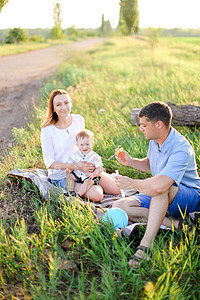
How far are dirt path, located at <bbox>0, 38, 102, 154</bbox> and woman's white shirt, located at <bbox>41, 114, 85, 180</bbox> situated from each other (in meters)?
1.60

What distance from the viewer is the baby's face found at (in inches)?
141

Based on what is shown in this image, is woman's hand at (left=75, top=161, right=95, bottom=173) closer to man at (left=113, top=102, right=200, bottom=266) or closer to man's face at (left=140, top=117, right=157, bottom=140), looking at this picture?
man at (left=113, top=102, right=200, bottom=266)

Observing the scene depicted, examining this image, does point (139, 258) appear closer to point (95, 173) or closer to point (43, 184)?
point (95, 173)

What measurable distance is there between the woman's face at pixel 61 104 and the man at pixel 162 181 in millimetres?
1249

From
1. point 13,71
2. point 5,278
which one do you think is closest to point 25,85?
point 13,71

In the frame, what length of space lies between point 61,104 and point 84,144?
592 millimetres

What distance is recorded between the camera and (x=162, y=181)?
2.52 m

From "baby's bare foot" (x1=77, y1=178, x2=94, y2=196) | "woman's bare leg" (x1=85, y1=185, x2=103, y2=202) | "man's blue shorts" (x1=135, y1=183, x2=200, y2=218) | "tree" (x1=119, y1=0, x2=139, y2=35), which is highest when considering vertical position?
"tree" (x1=119, y1=0, x2=139, y2=35)

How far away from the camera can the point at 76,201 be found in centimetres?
306

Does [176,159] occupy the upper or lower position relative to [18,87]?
lower

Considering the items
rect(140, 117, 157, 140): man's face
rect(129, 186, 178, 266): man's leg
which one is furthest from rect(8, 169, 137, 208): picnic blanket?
rect(140, 117, 157, 140): man's face

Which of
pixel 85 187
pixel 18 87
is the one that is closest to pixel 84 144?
pixel 85 187

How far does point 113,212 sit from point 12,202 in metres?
1.22

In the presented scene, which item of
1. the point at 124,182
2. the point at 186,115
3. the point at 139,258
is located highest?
the point at 186,115
